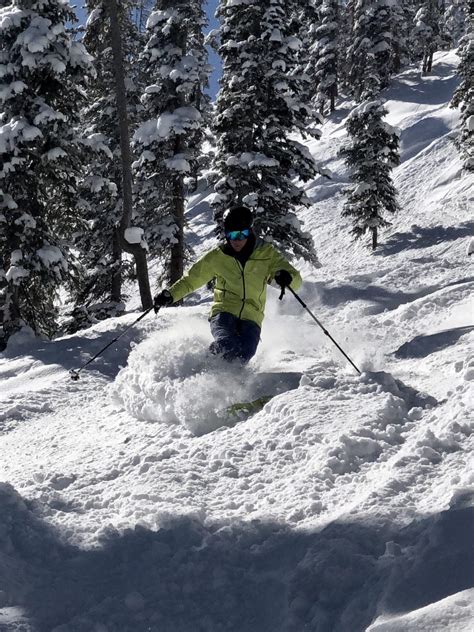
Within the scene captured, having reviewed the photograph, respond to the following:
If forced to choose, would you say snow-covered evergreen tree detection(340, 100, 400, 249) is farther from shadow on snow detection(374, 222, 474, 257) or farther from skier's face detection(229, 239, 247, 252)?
skier's face detection(229, 239, 247, 252)

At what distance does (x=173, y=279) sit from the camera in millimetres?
18141

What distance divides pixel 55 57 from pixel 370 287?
9.75m

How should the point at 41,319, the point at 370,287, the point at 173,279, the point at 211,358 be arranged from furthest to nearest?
1. the point at 173,279
2. the point at 370,287
3. the point at 41,319
4. the point at 211,358

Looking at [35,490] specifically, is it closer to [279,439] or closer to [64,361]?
[279,439]

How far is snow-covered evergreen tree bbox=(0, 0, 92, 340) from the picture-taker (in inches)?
483

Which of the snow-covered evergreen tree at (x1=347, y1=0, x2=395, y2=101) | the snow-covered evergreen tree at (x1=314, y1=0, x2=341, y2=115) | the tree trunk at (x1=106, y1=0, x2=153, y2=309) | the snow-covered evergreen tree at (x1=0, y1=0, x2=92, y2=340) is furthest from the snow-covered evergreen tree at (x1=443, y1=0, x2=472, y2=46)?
the snow-covered evergreen tree at (x1=0, y1=0, x2=92, y2=340)

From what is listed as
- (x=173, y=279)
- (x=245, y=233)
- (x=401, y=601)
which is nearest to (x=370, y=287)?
(x=173, y=279)

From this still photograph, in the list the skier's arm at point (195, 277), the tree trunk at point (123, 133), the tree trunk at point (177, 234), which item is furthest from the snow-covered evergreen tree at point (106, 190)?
the skier's arm at point (195, 277)

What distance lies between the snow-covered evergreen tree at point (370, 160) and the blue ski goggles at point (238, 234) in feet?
67.3

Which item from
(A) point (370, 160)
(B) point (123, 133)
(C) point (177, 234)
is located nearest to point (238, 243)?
(B) point (123, 133)

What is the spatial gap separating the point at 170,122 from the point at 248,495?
14.7 m

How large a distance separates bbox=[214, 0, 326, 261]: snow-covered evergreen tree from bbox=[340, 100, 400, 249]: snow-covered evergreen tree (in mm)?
9706

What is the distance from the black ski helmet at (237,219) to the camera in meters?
6.67

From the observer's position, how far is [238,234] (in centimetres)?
678
